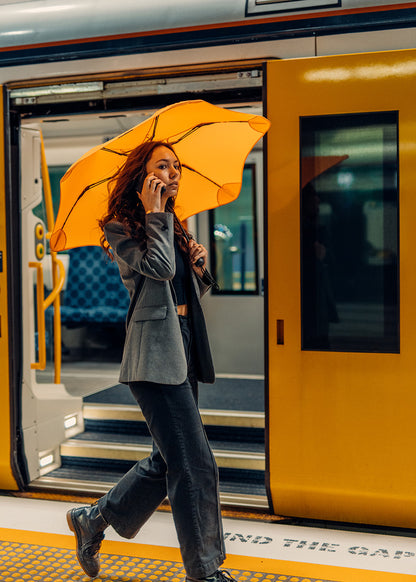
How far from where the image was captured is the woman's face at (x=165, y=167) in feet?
7.56

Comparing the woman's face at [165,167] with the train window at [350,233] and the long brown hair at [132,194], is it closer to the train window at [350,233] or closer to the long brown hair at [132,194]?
the long brown hair at [132,194]

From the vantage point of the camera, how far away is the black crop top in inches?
93.2

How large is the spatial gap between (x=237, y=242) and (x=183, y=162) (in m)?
3.18

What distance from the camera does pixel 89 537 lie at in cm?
256

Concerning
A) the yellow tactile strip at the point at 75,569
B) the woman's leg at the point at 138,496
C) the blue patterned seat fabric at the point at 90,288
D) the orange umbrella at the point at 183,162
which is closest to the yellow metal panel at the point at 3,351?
the yellow tactile strip at the point at 75,569

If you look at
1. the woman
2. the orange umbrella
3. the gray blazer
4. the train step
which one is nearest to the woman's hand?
the woman

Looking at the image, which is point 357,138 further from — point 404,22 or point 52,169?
point 52,169

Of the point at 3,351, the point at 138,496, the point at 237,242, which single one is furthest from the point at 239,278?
the point at 138,496

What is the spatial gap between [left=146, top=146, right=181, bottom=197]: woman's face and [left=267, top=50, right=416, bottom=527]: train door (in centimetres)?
84

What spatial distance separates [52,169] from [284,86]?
477cm

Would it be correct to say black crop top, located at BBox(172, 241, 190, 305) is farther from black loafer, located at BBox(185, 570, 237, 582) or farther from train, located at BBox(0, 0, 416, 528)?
black loafer, located at BBox(185, 570, 237, 582)

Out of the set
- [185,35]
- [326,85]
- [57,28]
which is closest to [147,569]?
[326,85]

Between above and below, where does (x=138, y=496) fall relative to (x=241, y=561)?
above

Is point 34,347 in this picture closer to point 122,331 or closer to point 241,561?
point 241,561
